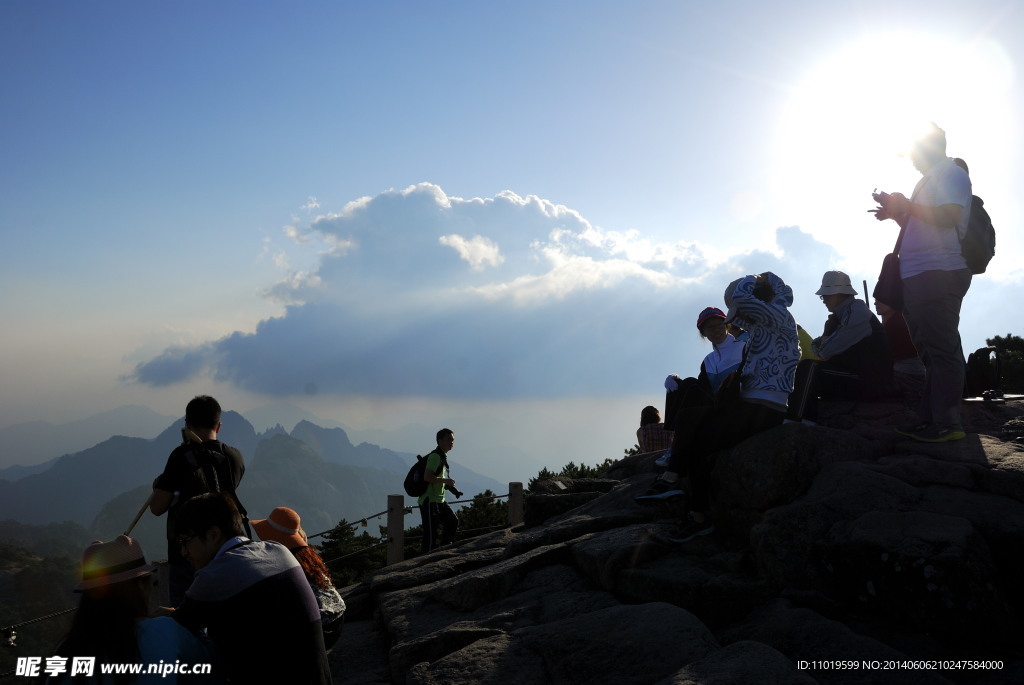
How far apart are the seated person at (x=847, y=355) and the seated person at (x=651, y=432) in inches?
147

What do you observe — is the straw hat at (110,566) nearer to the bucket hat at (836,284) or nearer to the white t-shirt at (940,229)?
the white t-shirt at (940,229)

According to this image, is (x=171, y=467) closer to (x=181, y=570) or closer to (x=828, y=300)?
(x=181, y=570)

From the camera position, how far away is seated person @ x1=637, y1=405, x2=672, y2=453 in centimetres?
1060

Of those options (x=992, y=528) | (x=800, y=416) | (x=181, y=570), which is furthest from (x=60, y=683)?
(x=800, y=416)

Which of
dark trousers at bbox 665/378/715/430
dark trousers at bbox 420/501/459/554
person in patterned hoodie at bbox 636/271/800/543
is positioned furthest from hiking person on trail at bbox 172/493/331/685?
dark trousers at bbox 420/501/459/554

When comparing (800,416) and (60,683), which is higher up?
(800,416)

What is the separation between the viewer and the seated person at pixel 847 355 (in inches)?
263

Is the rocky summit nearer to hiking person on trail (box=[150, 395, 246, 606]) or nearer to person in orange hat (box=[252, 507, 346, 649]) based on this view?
person in orange hat (box=[252, 507, 346, 649])

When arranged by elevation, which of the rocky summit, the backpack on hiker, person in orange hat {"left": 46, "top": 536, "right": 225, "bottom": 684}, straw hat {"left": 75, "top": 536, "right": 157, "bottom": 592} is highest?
the backpack on hiker

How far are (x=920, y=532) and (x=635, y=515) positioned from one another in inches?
112

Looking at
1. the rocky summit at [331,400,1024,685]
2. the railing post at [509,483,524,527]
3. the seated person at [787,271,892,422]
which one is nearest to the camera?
the rocky summit at [331,400,1024,685]

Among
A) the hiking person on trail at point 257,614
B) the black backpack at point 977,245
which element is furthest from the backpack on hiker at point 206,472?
the black backpack at point 977,245

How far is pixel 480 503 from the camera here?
16031 millimetres

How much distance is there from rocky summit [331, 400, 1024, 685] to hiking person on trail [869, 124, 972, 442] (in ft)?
1.23
